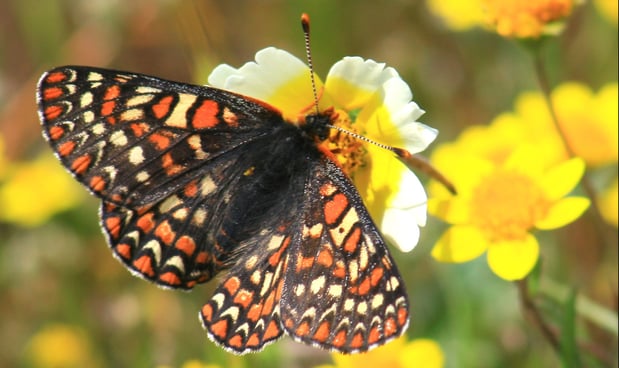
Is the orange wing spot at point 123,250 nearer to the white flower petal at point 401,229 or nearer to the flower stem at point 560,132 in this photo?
the white flower petal at point 401,229

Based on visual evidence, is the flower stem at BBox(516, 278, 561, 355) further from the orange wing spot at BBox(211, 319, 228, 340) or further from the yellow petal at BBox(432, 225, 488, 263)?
the orange wing spot at BBox(211, 319, 228, 340)

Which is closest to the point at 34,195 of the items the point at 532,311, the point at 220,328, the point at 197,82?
the point at 197,82

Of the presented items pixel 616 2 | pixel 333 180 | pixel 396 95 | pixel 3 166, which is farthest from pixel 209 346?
pixel 616 2

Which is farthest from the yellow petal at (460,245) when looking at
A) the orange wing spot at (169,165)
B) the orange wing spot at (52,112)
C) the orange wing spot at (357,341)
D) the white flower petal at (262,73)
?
the orange wing spot at (52,112)

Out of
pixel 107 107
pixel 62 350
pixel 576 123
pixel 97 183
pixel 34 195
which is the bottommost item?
pixel 62 350

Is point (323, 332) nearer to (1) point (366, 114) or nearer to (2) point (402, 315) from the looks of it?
(2) point (402, 315)

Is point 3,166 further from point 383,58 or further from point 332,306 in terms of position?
point 332,306

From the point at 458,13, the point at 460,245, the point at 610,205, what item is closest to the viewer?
the point at 460,245
